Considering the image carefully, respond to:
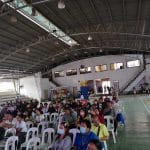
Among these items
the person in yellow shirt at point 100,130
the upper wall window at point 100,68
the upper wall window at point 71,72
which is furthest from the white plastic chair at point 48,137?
the upper wall window at point 71,72

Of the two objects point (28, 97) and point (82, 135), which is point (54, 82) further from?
point (82, 135)

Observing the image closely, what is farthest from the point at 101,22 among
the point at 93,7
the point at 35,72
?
the point at 35,72

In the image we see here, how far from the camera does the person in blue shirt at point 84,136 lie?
582 cm

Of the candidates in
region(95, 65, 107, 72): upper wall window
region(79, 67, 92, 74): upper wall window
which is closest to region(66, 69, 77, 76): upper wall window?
region(79, 67, 92, 74): upper wall window

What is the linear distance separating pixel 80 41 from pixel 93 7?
12.7m

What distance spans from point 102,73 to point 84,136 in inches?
1363

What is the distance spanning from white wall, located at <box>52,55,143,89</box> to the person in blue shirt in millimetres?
33165

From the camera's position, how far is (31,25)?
744 inches

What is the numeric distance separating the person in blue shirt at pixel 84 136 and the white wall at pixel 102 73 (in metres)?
33.2

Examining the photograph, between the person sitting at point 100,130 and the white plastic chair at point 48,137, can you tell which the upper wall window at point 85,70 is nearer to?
the white plastic chair at point 48,137

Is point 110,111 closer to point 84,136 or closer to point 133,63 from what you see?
point 84,136

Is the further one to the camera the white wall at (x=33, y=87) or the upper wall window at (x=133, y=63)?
the upper wall window at (x=133, y=63)

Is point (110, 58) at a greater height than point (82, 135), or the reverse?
point (110, 58)

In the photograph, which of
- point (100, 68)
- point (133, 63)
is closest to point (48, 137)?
point (133, 63)
